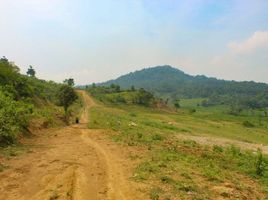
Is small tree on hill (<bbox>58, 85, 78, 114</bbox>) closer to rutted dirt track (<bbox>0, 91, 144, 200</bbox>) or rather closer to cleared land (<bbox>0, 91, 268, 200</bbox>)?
cleared land (<bbox>0, 91, 268, 200</bbox>)

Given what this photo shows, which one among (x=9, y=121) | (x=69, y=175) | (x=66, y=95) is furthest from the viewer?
(x=66, y=95)

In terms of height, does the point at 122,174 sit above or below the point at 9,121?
below

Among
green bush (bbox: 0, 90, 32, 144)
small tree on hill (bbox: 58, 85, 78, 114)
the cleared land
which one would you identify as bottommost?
the cleared land

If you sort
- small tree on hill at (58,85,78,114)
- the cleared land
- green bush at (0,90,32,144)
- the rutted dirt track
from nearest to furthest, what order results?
the rutted dirt track, the cleared land, green bush at (0,90,32,144), small tree on hill at (58,85,78,114)

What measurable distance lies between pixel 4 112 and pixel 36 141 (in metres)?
3.34

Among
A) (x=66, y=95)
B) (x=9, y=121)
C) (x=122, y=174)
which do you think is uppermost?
(x=66, y=95)

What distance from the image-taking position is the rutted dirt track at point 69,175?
44.3ft

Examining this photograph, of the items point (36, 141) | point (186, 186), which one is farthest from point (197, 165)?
point (36, 141)

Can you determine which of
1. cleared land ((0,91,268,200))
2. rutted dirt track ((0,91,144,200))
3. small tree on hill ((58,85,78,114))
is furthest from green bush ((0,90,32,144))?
small tree on hill ((58,85,78,114))

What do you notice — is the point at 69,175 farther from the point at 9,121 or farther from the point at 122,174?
the point at 9,121

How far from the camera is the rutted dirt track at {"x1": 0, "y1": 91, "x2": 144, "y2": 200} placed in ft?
44.3

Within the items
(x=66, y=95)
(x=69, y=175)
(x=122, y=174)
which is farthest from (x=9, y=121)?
(x=66, y=95)

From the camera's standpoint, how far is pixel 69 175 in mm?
15773

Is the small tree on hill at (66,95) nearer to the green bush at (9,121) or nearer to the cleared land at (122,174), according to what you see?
the green bush at (9,121)
